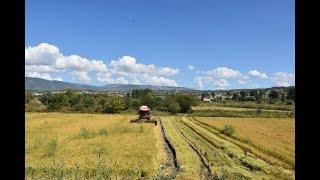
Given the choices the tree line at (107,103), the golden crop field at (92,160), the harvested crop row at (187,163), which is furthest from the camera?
the tree line at (107,103)

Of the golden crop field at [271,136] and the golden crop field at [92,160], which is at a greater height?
the golden crop field at [92,160]

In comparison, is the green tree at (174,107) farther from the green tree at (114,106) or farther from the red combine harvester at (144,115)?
the red combine harvester at (144,115)

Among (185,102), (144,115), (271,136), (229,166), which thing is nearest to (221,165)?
(229,166)

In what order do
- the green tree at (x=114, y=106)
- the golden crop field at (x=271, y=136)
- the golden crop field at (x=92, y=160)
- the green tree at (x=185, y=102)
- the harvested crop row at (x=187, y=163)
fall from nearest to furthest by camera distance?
the harvested crop row at (x=187, y=163)
the golden crop field at (x=92, y=160)
the golden crop field at (x=271, y=136)
the green tree at (x=114, y=106)
the green tree at (x=185, y=102)

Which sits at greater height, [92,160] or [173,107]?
[92,160]

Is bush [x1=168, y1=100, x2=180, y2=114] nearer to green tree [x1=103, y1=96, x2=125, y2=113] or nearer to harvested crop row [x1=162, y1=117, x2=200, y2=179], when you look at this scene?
green tree [x1=103, y1=96, x2=125, y2=113]


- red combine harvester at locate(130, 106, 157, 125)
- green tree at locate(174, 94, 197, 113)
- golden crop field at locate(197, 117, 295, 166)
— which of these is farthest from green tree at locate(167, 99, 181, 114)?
golden crop field at locate(197, 117, 295, 166)

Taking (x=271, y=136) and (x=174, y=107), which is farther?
(x=174, y=107)

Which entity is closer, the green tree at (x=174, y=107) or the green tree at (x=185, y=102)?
the green tree at (x=174, y=107)

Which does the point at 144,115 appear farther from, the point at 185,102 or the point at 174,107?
the point at 185,102

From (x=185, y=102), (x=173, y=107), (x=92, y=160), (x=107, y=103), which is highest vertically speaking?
(x=185, y=102)

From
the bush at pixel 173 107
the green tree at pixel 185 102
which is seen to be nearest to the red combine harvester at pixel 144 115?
the bush at pixel 173 107
